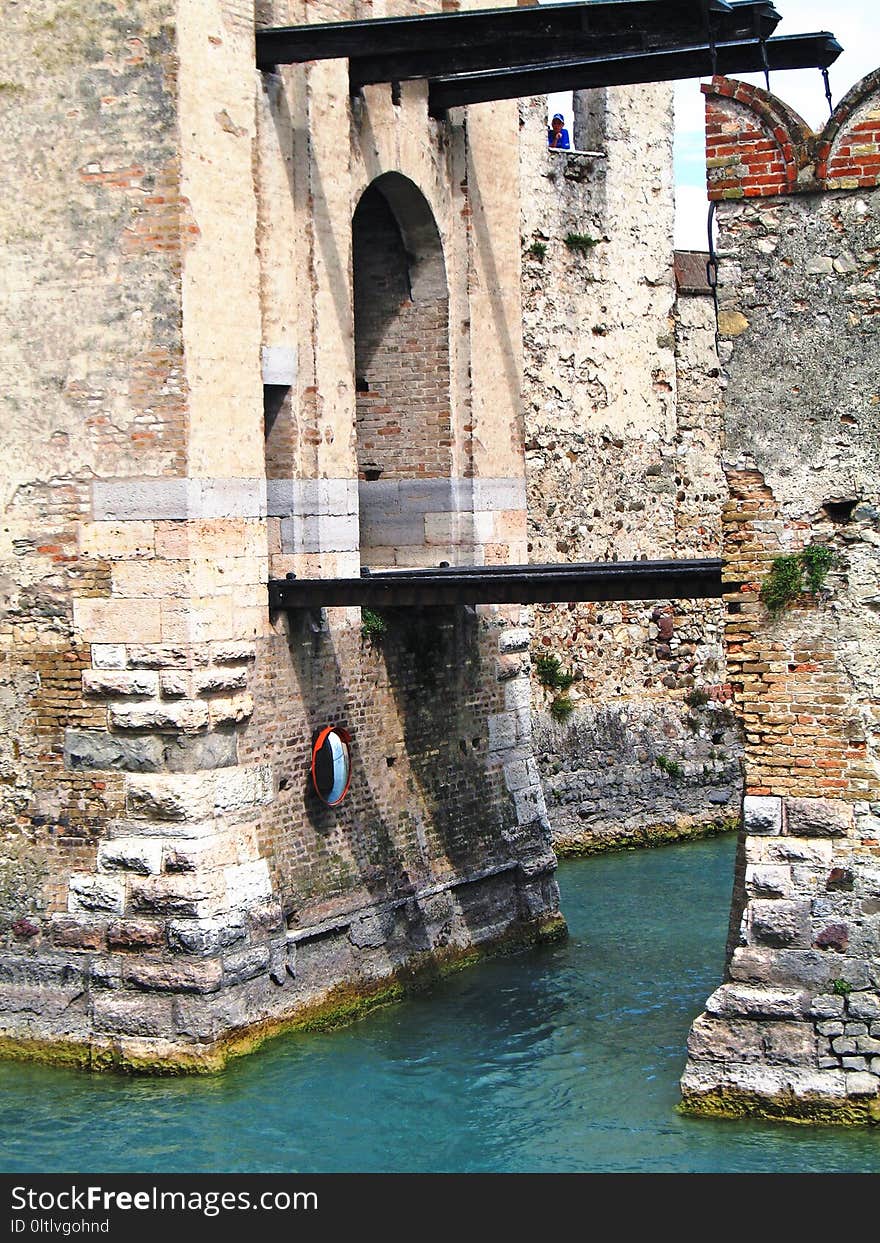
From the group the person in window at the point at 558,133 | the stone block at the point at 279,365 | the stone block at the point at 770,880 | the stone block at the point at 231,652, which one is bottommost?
the stone block at the point at 770,880

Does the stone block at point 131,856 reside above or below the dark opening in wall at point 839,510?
below

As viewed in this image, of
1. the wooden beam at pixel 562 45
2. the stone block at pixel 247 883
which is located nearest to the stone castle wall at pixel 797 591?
the wooden beam at pixel 562 45

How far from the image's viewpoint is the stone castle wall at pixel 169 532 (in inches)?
477

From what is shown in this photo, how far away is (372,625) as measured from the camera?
14281 mm

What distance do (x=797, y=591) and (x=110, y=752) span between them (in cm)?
426

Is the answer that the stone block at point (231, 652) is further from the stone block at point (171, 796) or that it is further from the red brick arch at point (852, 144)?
the red brick arch at point (852, 144)

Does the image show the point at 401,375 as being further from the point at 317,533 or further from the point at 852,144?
the point at 852,144

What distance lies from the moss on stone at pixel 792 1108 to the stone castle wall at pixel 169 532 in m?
3.04

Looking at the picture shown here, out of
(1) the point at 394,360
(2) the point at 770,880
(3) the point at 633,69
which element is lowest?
(2) the point at 770,880

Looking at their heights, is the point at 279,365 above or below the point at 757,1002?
above

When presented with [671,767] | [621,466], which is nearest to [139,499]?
[621,466]

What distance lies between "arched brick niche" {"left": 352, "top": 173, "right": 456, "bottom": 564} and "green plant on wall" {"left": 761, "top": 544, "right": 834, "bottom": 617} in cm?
461

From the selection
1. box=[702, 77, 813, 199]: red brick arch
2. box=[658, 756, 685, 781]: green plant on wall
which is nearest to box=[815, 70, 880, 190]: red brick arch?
box=[702, 77, 813, 199]: red brick arch

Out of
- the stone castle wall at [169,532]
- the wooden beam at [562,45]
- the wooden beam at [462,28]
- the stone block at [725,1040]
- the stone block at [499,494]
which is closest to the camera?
the stone block at [725,1040]
